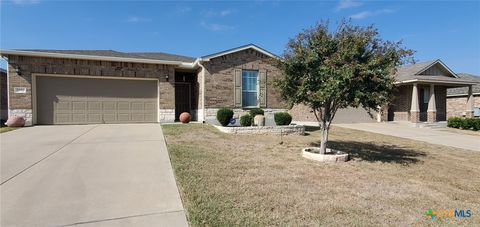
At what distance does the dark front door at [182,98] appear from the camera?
15.9 meters

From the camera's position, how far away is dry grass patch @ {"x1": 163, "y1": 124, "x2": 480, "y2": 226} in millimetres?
3154

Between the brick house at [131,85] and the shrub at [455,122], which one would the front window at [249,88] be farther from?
the shrub at [455,122]

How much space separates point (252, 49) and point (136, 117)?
24.5 feet

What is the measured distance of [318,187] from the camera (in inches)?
167

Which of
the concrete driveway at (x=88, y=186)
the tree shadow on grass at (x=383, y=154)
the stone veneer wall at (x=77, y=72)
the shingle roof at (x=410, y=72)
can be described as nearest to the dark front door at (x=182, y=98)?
the stone veneer wall at (x=77, y=72)

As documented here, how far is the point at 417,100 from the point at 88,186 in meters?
18.5

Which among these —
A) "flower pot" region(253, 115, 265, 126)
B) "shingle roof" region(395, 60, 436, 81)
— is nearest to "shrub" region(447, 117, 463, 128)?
"shingle roof" region(395, 60, 436, 81)

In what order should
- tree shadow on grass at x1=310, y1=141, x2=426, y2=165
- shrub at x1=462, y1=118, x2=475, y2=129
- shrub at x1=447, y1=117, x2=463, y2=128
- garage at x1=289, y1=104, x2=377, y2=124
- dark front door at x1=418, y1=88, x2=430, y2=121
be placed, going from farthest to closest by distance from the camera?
dark front door at x1=418, y1=88, x2=430, y2=121 < garage at x1=289, y1=104, x2=377, y2=124 < shrub at x1=447, y1=117, x2=463, y2=128 < shrub at x1=462, y1=118, x2=475, y2=129 < tree shadow on grass at x1=310, y1=141, x2=426, y2=165

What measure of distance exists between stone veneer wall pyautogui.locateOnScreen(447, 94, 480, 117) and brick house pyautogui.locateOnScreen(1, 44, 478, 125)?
705 centimetres

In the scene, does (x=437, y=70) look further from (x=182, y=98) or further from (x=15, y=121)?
(x=15, y=121)

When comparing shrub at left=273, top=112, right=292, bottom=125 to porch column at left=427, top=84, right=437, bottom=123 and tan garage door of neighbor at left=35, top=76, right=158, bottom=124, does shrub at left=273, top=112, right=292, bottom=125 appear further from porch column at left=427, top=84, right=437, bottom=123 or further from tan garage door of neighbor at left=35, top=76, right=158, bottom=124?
porch column at left=427, top=84, right=437, bottom=123

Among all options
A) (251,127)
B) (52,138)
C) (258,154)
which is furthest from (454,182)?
(52,138)

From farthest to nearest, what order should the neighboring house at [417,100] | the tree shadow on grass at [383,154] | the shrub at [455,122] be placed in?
the neighboring house at [417,100]
the shrub at [455,122]
the tree shadow on grass at [383,154]

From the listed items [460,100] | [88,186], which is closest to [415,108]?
[460,100]
